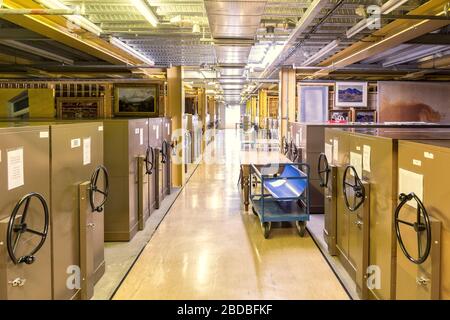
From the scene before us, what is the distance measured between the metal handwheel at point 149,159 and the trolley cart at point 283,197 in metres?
1.43

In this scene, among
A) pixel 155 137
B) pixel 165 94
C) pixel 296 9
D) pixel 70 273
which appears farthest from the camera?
pixel 165 94

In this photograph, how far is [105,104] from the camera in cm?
807

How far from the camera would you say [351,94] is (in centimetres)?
1024

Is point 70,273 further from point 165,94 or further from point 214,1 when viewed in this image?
point 165,94

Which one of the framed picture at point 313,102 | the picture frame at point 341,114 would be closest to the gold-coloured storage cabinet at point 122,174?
the framed picture at point 313,102

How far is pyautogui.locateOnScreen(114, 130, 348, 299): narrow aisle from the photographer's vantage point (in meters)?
3.39

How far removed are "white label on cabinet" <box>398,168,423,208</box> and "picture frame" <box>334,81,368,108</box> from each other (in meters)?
8.04

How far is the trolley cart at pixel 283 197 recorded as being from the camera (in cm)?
500

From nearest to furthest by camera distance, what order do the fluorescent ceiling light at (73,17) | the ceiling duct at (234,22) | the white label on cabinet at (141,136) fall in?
the ceiling duct at (234,22)
the fluorescent ceiling light at (73,17)
the white label on cabinet at (141,136)

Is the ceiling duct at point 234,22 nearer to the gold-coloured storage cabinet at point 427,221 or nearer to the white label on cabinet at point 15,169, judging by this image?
the gold-coloured storage cabinet at point 427,221

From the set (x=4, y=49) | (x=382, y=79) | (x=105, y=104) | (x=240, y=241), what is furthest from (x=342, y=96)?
(x=4, y=49)

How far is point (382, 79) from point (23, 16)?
891 centimetres

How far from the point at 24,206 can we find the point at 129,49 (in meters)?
4.73

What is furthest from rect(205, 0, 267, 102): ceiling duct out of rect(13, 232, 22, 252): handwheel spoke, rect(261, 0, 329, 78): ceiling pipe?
rect(13, 232, 22, 252): handwheel spoke
